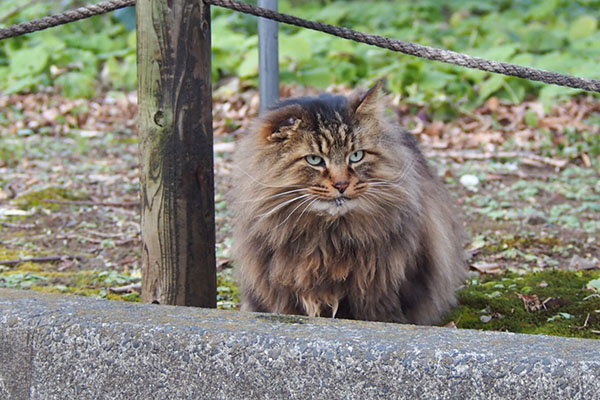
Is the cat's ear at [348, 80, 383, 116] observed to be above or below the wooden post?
below

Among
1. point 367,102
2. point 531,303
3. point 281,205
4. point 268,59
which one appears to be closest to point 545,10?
point 268,59

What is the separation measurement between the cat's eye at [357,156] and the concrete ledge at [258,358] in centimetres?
70

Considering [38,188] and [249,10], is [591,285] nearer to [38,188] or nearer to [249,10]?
[249,10]

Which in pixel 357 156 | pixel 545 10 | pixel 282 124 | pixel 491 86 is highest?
pixel 545 10

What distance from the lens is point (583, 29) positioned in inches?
302

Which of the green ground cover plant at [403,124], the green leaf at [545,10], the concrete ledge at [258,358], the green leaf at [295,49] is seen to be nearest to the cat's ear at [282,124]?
the green ground cover plant at [403,124]

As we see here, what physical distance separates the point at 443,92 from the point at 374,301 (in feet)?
13.6

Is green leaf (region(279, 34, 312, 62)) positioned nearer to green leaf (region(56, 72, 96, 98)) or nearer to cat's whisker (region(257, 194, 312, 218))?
green leaf (region(56, 72, 96, 98))

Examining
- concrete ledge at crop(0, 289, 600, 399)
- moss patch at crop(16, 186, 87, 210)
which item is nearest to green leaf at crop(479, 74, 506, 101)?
moss patch at crop(16, 186, 87, 210)

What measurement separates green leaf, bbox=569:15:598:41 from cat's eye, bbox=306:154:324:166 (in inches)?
237

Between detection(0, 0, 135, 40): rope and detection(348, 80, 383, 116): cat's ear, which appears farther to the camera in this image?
detection(348, 80, 383, 116): cat's ear

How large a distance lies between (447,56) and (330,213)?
2.18 ft

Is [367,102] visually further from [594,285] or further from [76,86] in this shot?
[76,86]

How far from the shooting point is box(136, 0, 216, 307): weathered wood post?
2346 millimetres
